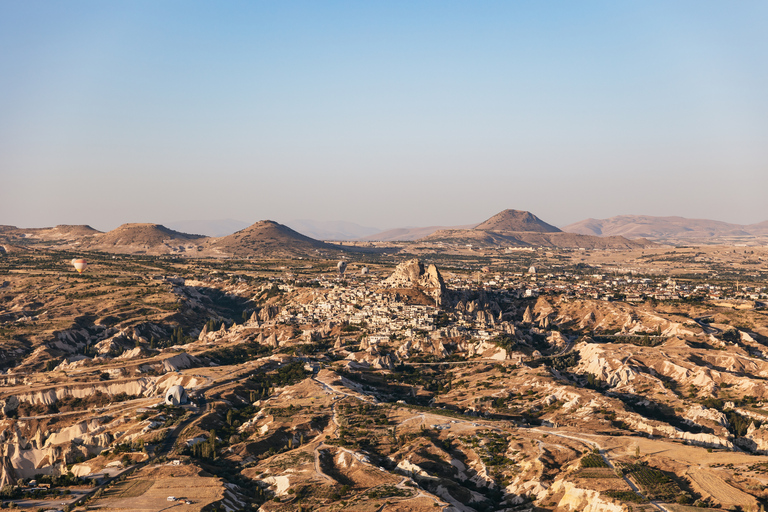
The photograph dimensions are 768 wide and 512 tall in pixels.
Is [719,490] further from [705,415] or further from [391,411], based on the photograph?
[391,411]

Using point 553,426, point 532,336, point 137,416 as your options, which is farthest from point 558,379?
point 137,416

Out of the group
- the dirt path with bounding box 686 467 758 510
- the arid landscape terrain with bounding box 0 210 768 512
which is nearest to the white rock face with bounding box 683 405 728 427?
the arid landscape terrain with bounding box 0 210 768 512

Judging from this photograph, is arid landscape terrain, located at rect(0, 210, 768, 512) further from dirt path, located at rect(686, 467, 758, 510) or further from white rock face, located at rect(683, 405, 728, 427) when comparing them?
white rock face, located at rect(683, 405, 728, 427)

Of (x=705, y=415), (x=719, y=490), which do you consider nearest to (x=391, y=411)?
(x=719, y=490)

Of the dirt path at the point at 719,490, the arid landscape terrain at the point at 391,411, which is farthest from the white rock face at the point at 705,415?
the dirt path at the point at 719,490

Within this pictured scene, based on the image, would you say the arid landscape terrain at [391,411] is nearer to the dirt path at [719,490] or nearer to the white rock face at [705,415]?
the dirt path at [719,490]

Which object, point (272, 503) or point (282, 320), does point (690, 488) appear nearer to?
point (272, 503)

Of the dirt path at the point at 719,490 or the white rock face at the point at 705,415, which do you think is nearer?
the dirt path at the point at 719,490

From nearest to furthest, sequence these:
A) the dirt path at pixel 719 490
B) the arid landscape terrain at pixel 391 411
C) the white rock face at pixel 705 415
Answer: the dirt path at pixel 719 490, the arid landscape terrain at pixel 391 411, the white rock face at pixel 705 415

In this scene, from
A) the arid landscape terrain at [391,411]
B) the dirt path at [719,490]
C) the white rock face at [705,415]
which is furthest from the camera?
the white rock face at [705,415]
